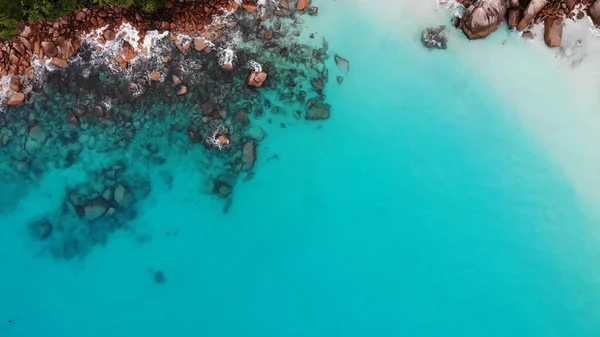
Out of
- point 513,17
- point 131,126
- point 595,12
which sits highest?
point 595,12

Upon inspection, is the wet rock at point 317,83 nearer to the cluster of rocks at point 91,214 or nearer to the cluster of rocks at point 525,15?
the cluster of rocks at point 525,15

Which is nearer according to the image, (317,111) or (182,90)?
(182,90)

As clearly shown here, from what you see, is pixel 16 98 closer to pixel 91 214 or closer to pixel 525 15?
pixel 91 214

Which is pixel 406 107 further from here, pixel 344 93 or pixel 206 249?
pixel 206 249

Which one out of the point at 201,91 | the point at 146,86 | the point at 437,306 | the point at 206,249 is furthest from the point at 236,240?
the point at 437,306

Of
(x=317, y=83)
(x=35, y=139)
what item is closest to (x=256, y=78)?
(x=317, y=83)

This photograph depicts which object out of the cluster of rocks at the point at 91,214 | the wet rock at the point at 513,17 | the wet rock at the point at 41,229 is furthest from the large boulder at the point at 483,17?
the wet rock at the point at 41,229

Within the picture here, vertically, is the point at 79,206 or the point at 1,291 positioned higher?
the point at 79,206

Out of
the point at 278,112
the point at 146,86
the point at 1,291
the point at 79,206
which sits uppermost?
the point at 278,112
